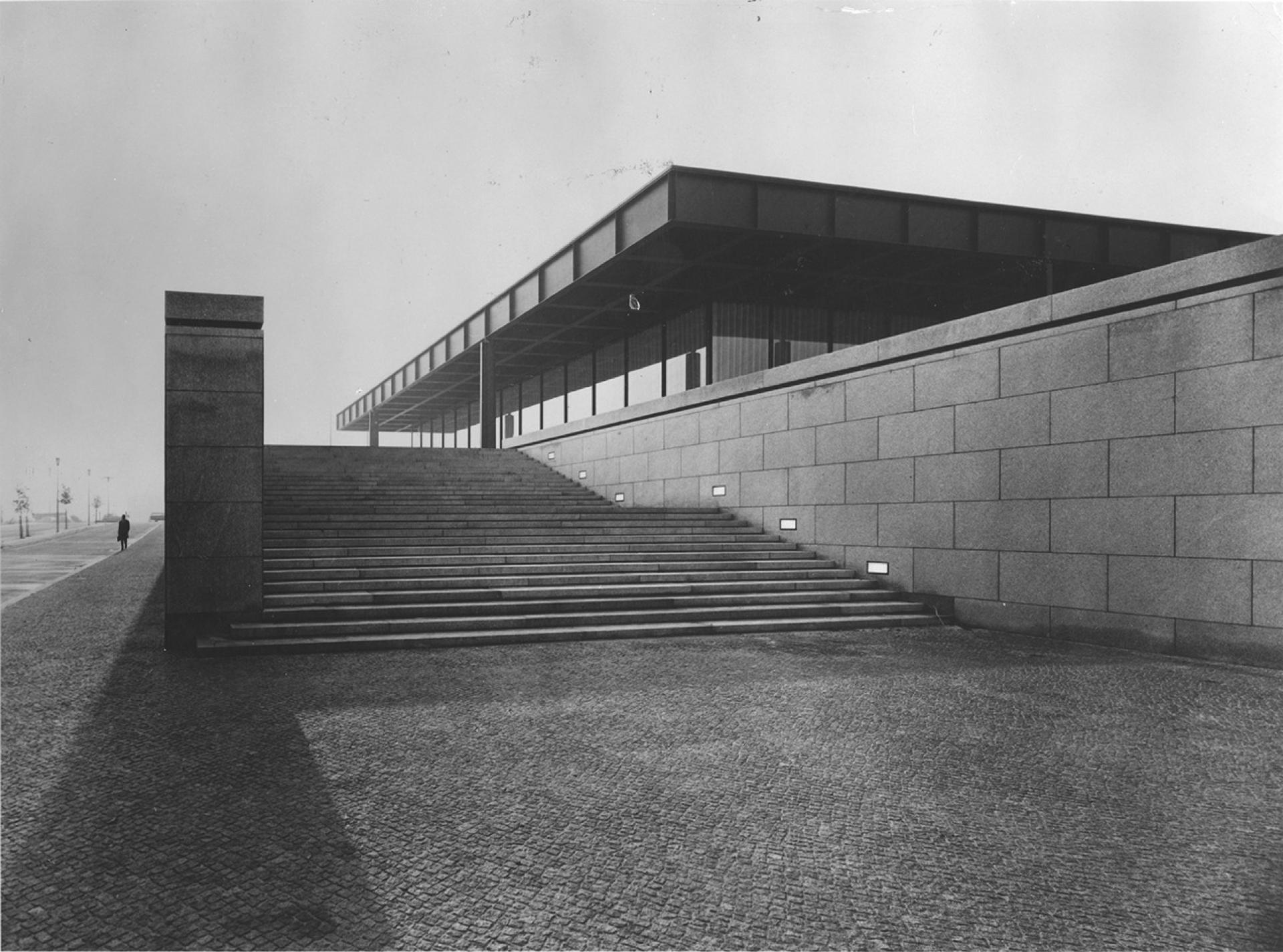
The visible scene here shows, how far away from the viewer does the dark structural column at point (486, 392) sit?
31.7 meters

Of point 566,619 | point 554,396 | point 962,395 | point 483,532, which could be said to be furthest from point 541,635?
point 554,396

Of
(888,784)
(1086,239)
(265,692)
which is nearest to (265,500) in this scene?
(265,692)

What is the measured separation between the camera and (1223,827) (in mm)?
4504

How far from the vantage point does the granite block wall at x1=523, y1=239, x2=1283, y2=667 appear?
358 inches

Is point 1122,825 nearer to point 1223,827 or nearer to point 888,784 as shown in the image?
point 1223,827

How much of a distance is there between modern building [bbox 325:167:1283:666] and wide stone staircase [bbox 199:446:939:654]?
1.46 meters

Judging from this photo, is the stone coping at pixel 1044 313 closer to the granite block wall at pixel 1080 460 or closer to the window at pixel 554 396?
the granite block wall at pixel 1080 460

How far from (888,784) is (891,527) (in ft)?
30.0

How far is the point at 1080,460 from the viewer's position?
10883mm

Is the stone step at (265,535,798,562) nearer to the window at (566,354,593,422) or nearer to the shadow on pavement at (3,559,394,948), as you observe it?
the shadow on pavement at (3,559,394,948)

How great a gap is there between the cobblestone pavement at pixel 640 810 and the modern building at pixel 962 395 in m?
2.02

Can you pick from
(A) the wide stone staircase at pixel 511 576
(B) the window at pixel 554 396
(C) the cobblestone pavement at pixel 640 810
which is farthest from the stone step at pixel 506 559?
(B) the window at pixel 554 396

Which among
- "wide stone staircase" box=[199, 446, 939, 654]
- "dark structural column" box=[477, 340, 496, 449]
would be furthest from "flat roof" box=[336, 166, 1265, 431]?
"wide stone staircase" box=[199, 446, 939, 654]

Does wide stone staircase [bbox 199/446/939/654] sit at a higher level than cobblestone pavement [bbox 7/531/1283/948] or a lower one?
higher
